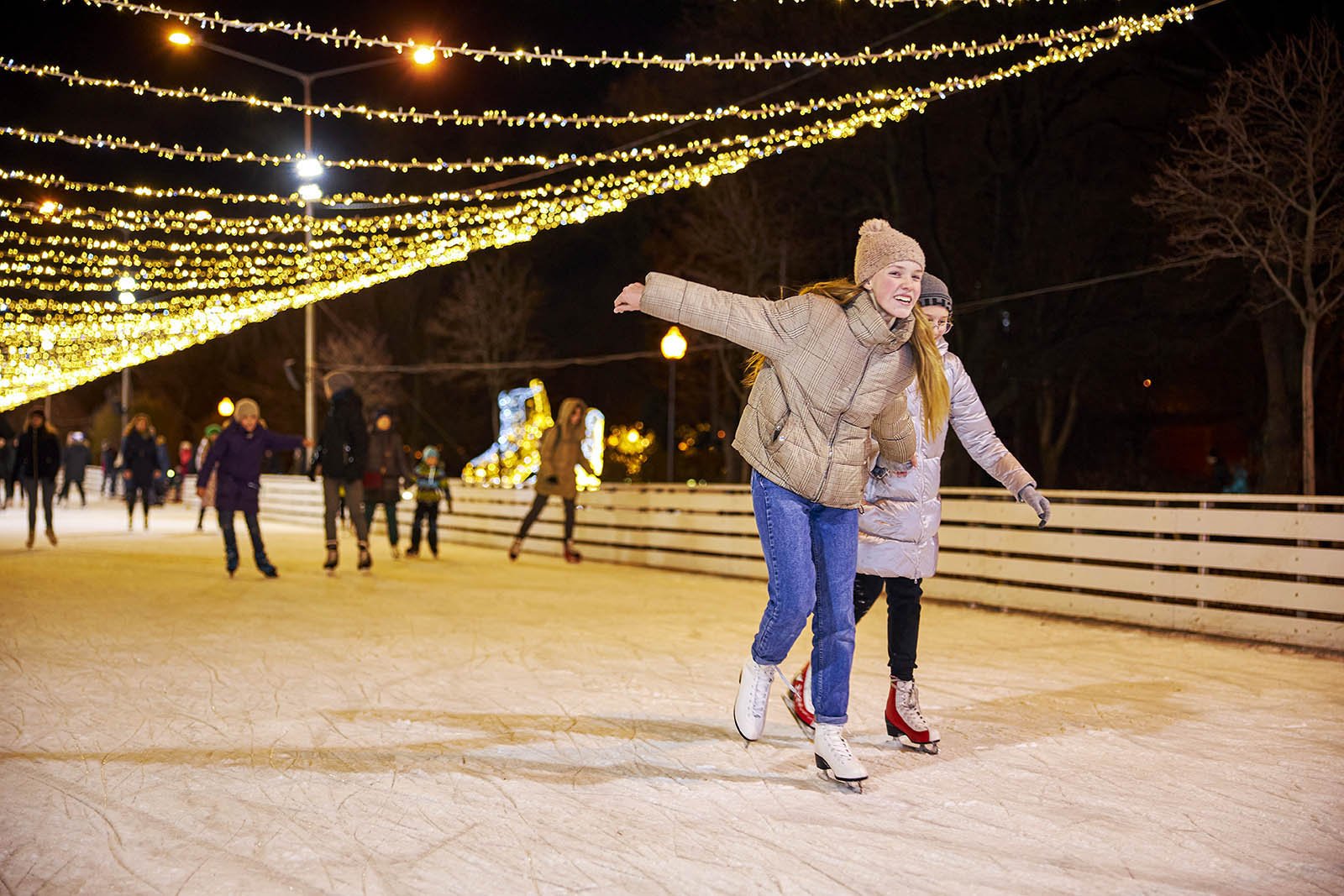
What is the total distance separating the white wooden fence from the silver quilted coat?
390 centimetres

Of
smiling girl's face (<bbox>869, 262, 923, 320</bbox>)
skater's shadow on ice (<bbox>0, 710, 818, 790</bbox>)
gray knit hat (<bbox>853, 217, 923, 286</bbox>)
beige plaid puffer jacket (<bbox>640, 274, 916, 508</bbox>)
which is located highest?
gray knit hat (<bbox>853, 217, 923, 286</bbox>)

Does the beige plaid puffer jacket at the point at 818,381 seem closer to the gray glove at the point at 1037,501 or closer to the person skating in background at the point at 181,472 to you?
the gray glove at the point at 1037,501

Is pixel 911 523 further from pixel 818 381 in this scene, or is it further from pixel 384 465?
pixel 384 465

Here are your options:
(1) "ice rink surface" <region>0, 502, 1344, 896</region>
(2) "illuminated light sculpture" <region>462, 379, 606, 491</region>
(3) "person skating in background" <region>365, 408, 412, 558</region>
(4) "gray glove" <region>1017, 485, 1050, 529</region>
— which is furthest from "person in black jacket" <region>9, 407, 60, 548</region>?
(4) "gray glove" <region>1017, 485, 1050, 529</region>

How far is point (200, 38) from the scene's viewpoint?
13.5 m

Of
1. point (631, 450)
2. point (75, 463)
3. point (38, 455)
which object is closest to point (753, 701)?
point (38, 455)

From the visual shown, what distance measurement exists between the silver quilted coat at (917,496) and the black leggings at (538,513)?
30.4 ft

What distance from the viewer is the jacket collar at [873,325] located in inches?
152

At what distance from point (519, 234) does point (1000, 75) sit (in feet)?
17.7

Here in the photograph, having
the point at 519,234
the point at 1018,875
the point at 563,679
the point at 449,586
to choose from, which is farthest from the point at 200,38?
the point at 1018,875

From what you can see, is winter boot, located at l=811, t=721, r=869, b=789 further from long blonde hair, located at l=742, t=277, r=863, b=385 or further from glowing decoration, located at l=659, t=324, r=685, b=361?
glowing decoration, located at l=659, t=324, r=685, b=361

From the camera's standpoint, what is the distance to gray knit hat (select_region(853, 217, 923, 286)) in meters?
3.88

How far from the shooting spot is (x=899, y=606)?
462 centimetres

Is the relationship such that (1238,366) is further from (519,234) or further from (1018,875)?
(1018,875)
